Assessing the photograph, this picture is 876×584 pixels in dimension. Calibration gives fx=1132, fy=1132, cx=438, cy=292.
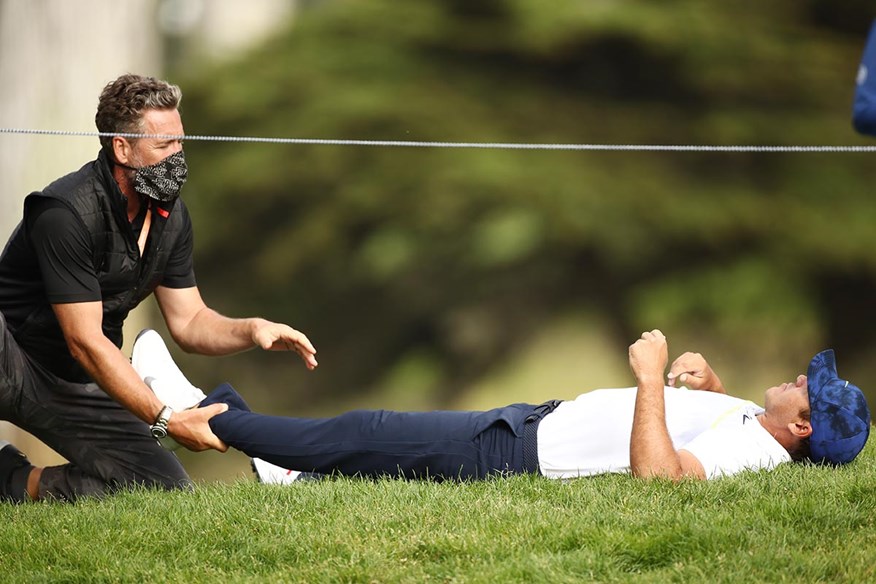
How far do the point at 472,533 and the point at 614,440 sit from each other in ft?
2.18

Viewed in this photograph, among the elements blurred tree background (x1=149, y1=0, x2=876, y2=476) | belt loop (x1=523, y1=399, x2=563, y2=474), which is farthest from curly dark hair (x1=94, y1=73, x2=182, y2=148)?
blurred tree background (x1=149, y1=0, x2=876, y2=476)

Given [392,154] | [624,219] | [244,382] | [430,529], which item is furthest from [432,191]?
[430,529]

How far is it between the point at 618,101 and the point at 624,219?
611 mm

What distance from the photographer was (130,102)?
3096mm

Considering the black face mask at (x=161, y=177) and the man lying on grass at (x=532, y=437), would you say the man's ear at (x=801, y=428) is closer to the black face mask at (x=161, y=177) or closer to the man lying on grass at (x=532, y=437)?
the man lying on grass at (x=532, y=437)

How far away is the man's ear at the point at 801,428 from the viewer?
9.75 ft

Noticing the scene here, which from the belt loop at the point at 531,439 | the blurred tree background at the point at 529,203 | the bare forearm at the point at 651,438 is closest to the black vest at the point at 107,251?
the belt loop at the point at 531,439

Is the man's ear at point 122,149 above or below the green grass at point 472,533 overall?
above

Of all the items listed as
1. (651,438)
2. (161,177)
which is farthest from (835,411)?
(161,177)

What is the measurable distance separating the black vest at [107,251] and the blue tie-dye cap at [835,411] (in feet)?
5.97

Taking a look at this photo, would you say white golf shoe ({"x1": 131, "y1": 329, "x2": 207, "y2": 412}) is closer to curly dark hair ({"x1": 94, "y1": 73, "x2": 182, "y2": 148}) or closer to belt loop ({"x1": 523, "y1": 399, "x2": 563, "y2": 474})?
curly dark hair ({"x1": 94, "y1": 73, "x2": 182, "y2": 148})

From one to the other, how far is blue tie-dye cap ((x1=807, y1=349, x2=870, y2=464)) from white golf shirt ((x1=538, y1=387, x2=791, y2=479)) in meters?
0.12

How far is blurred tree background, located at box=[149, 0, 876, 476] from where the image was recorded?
5.65 m

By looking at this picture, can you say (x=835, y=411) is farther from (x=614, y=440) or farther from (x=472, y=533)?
(x=472, y=533)
